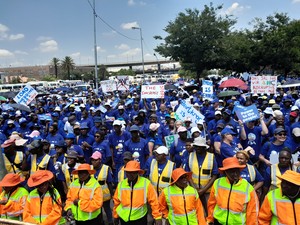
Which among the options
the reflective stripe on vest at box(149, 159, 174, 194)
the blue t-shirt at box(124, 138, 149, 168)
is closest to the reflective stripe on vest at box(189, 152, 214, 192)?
the reflective stripe on vest at box(149, 159, 174, 194)

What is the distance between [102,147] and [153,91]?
19.5 feet

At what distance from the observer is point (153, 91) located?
39.0 ft

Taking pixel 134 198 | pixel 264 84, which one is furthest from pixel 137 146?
pixel 264 84

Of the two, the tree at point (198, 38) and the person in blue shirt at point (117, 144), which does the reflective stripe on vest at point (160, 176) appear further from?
the tree at point (198, 38)

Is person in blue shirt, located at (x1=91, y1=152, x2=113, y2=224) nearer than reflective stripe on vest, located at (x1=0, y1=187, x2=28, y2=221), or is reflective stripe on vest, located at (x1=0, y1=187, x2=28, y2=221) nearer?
reflective stripe on vest, located at (x1=0, y1=187, x2=28, y2=221)

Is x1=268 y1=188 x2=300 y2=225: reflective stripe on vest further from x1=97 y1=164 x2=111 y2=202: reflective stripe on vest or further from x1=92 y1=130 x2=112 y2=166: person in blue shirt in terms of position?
x1=92 y1=130 x2=112 y2=166: person in blue shirt

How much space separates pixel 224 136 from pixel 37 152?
3254 mm

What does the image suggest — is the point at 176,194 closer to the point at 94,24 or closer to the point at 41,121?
the point at 41,121

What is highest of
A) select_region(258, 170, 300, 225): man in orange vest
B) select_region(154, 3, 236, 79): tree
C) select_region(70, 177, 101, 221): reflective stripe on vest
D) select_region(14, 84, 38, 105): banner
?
select_region(154, 3, 236, 79): tree

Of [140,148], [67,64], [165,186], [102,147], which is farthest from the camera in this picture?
[67,64]

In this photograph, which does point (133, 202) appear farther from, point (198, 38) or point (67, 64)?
point (67, 64)

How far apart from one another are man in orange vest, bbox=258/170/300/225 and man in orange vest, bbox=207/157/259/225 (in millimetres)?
314

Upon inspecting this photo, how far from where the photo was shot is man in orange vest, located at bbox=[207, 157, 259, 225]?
348cm

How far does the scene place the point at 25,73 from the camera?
415 ft
